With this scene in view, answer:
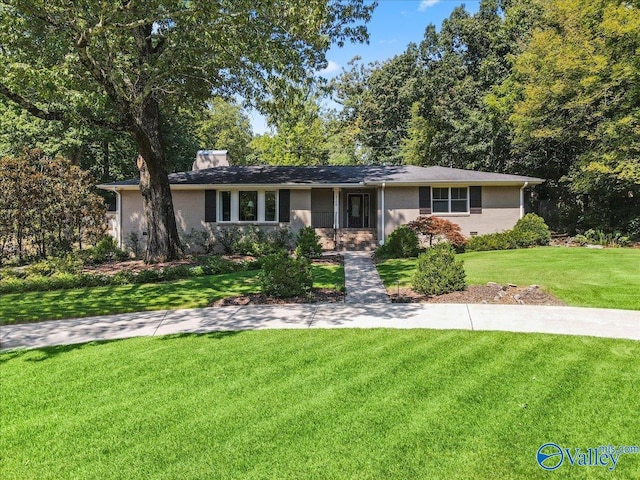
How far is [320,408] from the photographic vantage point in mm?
3869

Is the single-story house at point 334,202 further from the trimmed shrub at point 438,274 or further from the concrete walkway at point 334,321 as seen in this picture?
the concrete walkway at point 334,321

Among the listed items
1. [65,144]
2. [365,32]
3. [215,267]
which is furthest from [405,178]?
[65,144]

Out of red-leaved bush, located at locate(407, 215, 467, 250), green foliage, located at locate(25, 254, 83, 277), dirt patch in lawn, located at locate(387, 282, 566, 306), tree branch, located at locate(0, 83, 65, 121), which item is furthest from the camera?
red-leaved bush, located at locate(407, 215, 467, 250)

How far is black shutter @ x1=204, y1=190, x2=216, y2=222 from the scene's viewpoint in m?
18.1

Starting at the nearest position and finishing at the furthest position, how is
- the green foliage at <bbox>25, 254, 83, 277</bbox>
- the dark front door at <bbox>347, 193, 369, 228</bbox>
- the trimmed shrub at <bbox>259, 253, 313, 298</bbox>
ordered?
the trimmed shrub at <bbox>259, 253, 313, 298</bbox> → the green foliage at <bbox>25, 254, 83, 277</bbox> → the dark front door at <bbox>347, 193, 369, 228</bbox>

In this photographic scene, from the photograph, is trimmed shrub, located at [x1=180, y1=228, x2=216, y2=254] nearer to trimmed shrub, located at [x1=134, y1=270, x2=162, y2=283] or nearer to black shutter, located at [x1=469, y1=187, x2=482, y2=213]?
trimmed shrub, located at [x1=134, y1=270, x2=162, y2=283]

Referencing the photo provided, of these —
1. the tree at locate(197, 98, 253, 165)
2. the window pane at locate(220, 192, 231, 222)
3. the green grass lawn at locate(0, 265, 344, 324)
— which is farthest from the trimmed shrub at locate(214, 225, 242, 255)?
the tree at locate(197, 98, 253, 165)

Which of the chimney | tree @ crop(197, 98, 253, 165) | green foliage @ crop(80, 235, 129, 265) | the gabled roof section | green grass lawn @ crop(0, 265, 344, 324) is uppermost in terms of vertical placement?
tree @ crop(197, 98, 253, 165)

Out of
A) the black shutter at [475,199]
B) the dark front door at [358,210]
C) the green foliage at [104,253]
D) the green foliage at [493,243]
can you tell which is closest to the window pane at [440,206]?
the black shutter at [475,199]

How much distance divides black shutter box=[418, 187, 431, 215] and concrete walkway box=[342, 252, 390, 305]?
400 centimetres

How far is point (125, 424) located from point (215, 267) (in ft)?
29.5

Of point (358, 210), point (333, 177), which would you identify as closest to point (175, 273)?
point (333, 177)

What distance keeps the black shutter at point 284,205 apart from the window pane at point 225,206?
7.06 feet

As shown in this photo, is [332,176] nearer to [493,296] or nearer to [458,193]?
[458,193]
